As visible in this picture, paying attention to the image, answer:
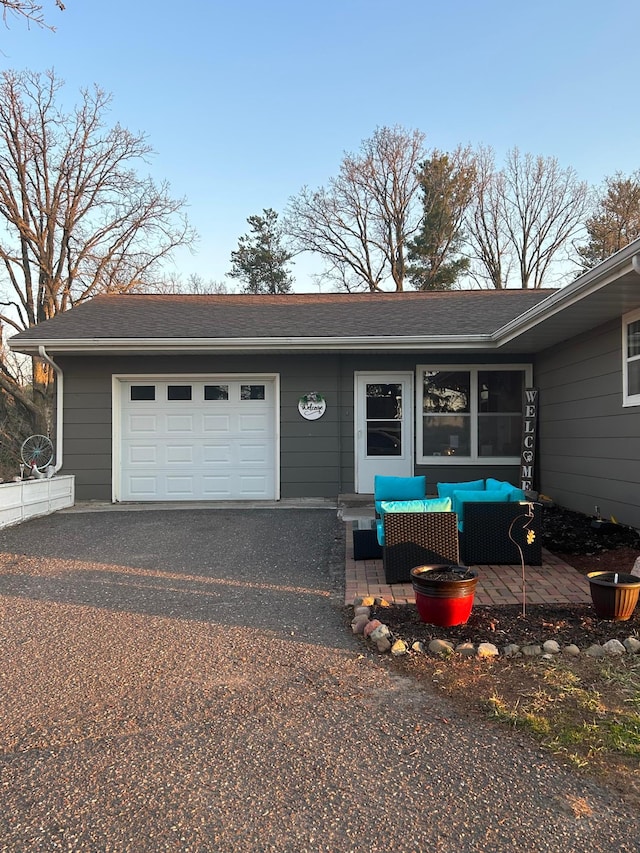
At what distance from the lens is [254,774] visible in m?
2.18

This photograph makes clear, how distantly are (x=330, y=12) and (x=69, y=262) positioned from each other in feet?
45.4

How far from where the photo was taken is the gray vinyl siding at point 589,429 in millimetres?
6445

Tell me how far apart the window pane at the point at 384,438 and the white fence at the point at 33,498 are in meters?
4.78

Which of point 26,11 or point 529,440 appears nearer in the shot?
point 26,11

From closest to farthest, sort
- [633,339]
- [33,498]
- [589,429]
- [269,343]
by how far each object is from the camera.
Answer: [633,339] → [589,429] → [33,498] → [269,343]

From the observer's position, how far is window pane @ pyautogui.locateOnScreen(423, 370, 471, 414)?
9.24m

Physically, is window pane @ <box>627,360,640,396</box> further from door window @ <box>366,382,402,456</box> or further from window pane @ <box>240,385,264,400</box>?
window pane @ <box>240,385,264,400</box>

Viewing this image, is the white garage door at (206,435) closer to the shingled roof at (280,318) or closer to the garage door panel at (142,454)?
the garage door panel at (142,454)

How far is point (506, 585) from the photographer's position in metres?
4.59

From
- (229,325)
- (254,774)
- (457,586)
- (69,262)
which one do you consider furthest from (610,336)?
(69,262)

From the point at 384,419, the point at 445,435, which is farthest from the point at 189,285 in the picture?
the point at 445,435

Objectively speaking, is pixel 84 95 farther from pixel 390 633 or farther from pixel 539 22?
pixel 390 633

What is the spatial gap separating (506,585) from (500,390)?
208 inches

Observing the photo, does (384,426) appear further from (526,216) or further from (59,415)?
(526,216)
